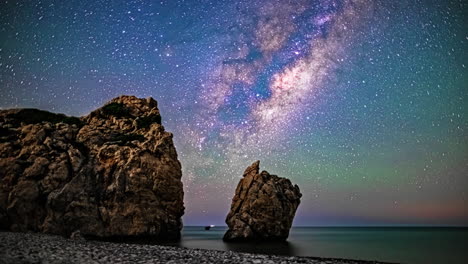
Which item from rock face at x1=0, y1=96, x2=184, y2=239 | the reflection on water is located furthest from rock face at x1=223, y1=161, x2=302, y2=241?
rock face at x1=0, y1=96, x2=184, y2=239

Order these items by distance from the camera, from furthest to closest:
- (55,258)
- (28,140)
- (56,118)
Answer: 1. (56,118)
2. (28,140)
3. (55,258)

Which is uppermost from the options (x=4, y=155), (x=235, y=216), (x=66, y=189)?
(x=4, y=155)

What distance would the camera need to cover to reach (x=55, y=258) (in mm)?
16156

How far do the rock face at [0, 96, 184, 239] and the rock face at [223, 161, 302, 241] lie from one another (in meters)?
12.5

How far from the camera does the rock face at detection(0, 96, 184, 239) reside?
47.7 meters

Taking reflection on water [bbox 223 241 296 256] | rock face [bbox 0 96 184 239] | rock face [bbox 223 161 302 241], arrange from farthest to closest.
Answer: rock face [bbox 223 161 302 241] < rock face [bbox 0 96 184 239] < reflection on water [bbox 223 241 296 256]

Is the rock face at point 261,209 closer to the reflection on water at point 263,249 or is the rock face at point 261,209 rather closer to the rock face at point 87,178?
the reflection on water at point 263,249

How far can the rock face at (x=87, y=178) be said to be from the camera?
47.7 metres

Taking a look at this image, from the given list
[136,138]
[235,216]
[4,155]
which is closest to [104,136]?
[136,138]

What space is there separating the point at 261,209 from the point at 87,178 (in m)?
32.5

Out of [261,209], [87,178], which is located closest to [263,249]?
[261,209]

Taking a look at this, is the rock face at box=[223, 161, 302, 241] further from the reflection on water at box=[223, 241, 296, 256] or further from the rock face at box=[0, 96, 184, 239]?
the rock face at box=[0, 96, 184, 239]

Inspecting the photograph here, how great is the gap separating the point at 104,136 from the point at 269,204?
3426 cm

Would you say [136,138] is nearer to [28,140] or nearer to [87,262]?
[28,140]
